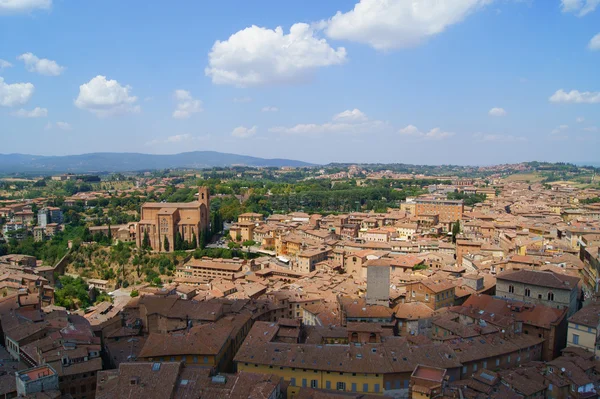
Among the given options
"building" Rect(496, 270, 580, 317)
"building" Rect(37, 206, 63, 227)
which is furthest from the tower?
"building" Rect(496, 270, 580, 317)

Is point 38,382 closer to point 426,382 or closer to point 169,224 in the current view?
point 426,382

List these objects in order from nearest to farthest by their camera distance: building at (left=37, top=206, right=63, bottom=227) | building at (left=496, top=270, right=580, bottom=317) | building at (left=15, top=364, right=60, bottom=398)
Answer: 1. building at (left=15, top=364, right=60, bottom=398)
2. building at (left=496, top=270, right=580, bottom=317)
3. building at (left=37, top=206, right=63, bottom=227)

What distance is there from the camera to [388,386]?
17109mm

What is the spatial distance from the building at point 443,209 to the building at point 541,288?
99.1 feet

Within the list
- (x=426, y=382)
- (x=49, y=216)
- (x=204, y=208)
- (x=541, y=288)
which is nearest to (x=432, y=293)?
(x=541, y=288)

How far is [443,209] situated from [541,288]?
35863mm

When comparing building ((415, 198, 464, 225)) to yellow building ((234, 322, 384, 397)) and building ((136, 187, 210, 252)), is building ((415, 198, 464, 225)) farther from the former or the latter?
yellow building ((234, 322, 384, 397))

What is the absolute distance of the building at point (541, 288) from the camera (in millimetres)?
23878

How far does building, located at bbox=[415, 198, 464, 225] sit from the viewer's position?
192 ft

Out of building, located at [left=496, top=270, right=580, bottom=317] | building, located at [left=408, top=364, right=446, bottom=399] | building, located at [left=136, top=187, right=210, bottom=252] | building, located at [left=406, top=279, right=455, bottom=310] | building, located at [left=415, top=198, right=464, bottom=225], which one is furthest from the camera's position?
building, located at [left=415, top=198, right=464, bottom=225]

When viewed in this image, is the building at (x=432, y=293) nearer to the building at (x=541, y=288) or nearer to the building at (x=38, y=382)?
the building at (x=541, y=288)

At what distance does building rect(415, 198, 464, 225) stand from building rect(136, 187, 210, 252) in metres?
27.5

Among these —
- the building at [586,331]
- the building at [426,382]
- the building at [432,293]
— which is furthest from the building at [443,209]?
the building at [426,382]

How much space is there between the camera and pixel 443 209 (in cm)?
5978
